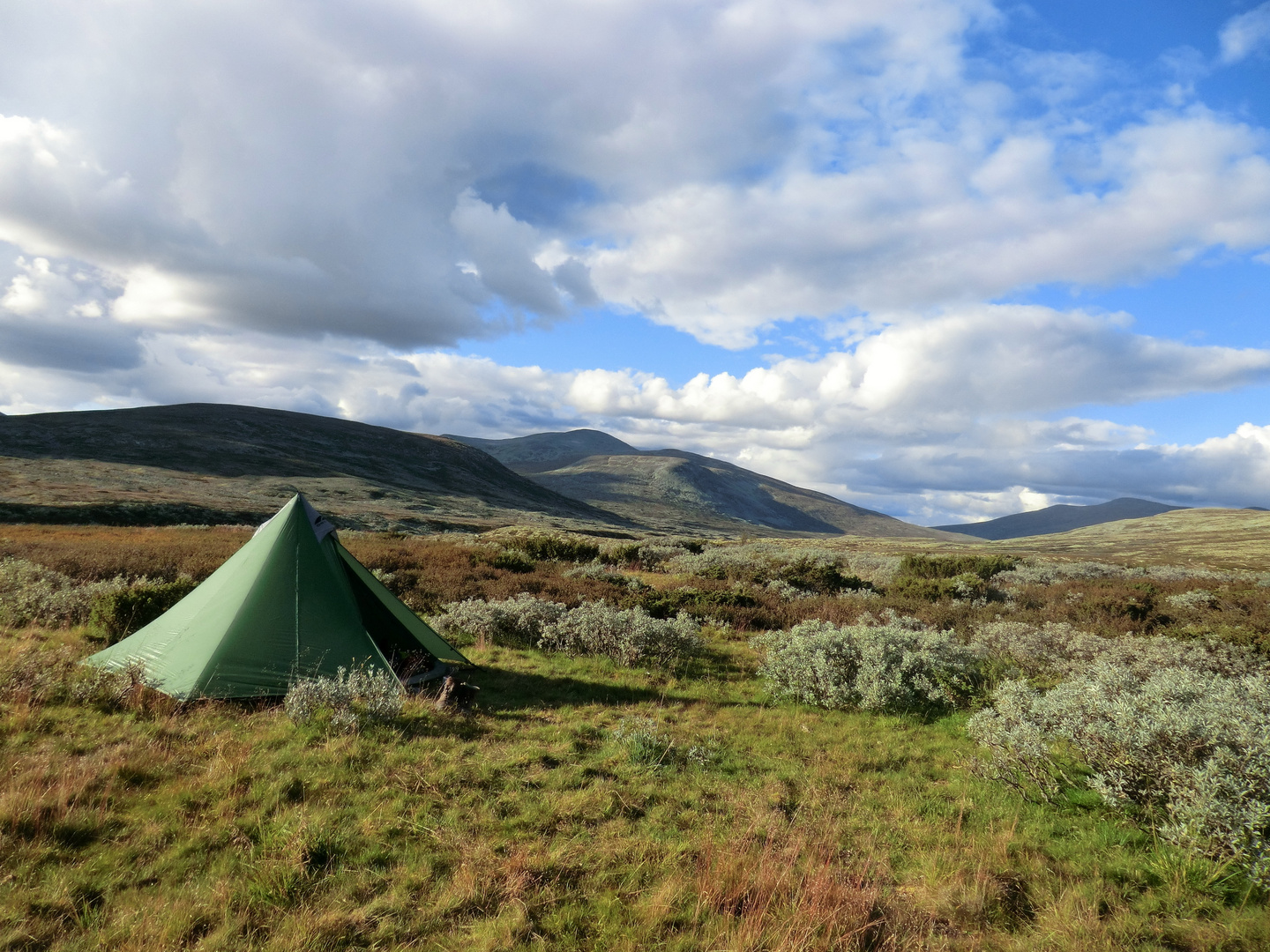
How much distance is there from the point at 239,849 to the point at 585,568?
18117mm

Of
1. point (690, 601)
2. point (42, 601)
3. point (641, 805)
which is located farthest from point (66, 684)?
point (690, 601)

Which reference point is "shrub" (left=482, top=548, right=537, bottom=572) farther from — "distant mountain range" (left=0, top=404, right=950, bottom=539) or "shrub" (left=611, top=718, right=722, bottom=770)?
"distant mountain range" (left=0, top=404, right=950, bottom=539)

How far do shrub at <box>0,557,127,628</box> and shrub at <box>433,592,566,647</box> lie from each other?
6.87 meters

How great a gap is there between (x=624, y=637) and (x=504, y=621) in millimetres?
3114

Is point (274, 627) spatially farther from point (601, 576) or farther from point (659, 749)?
point (601, 576)

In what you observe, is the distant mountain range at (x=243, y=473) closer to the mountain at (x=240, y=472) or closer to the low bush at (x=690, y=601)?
the mountain at (x=240, y=472)

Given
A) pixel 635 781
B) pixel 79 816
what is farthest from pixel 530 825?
pixel 79 816

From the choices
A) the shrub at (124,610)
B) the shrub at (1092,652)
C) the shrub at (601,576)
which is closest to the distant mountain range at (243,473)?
the shrub at (601,576)

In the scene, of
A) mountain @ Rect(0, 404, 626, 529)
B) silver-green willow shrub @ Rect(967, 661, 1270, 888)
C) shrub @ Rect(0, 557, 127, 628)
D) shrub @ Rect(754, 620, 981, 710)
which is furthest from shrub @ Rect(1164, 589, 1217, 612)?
mountain @ Rect(0, 404, 626, 529)

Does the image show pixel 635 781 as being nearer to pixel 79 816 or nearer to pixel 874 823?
pixel 874 823

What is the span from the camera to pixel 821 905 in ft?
14.6

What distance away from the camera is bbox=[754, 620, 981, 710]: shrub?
Answer: 10062 mm

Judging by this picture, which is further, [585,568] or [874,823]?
[585,568]

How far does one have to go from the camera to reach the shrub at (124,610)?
1059 cm
